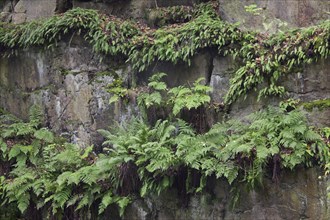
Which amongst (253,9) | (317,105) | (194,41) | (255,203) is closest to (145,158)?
(255,203)

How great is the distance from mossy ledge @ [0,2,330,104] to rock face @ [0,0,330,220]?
0.22m

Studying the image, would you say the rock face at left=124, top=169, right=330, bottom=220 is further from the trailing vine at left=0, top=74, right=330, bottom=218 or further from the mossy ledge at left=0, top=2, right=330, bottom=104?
the mossy ledge at left=0, top=2, right=330, bottom=104

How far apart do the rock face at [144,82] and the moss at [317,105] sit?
0.08 metres

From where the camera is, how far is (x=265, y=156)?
25.7 ft

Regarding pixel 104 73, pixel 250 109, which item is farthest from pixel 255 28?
pixel 104 73

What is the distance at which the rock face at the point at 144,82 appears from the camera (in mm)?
8375

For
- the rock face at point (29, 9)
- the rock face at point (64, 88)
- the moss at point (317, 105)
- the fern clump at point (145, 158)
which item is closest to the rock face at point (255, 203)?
the fern clump at point (145, 158)

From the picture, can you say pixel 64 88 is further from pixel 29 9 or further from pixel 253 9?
pixel 253 9

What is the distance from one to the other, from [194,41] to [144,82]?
1528 millimetres

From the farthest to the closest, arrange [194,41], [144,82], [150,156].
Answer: [144,82] < [194,41] < [150,156]

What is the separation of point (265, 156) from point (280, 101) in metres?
1.72

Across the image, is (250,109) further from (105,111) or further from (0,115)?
(0,115)

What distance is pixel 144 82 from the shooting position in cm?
1070

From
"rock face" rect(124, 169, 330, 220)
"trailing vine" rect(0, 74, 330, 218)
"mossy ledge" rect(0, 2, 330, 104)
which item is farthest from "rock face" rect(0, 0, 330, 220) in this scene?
"trailing vine" rect(0, 74, 330, 218)
